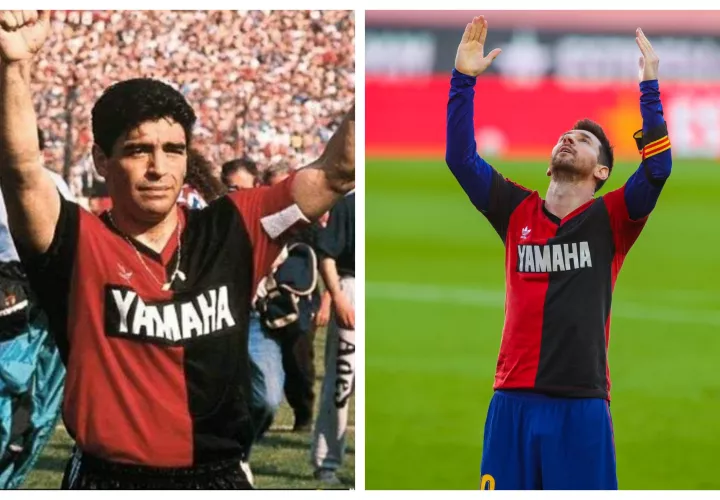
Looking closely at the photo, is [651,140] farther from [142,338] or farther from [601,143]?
[142,338]

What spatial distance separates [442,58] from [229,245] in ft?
29.9

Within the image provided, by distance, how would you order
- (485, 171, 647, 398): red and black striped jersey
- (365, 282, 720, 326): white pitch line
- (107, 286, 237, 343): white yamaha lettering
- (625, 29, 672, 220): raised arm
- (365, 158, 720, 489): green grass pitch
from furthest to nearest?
(365, 282, 720, 326): white pitch line
(365, 158, 720, 489): green grass pitch
(107, 286, 237, 343): white yamaha lettering
(485, 171, 647, 398): red and black striped jersey
(625, 29, 672, 220): raised arm

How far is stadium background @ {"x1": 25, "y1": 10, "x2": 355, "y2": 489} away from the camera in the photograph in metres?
4.25

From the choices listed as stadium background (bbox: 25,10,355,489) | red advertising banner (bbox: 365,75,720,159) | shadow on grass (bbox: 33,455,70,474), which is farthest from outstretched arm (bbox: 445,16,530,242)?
red advertising banner (bbox: 365,75,720,159)

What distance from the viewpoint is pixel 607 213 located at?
3912mm

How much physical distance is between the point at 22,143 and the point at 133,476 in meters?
1.09

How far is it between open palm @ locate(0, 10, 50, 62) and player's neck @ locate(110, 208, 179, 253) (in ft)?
1.84

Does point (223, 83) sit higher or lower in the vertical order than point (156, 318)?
higher

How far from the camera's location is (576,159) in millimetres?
3922

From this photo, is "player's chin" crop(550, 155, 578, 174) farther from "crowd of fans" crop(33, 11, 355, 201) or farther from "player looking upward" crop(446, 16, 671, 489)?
"crowd of fans" crop(33, 11, 355, 201)

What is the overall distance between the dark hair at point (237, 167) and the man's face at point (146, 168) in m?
0.13

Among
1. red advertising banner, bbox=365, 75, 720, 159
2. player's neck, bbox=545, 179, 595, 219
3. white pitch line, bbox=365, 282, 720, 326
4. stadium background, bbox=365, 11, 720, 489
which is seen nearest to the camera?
player's neck, bbox=545, 179, 595, 219

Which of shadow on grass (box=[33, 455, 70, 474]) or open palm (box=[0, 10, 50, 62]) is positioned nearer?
open palm (box=[0, 10, 50, 62])

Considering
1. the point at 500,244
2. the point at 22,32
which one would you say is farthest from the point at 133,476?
the point at 500,244
